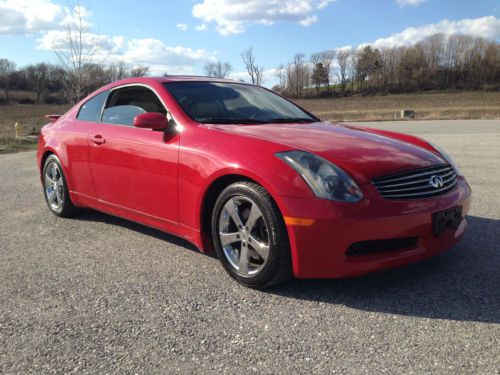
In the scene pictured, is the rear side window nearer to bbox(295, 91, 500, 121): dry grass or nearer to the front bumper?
the front bumper

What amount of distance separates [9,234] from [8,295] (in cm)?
171

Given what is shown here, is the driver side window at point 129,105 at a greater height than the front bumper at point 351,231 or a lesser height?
greater

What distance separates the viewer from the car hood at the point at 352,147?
2977 mm

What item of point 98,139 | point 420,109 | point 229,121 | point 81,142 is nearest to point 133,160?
point 98,139

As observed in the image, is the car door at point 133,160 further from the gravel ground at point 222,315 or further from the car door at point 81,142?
the gravel ground at point 222,315

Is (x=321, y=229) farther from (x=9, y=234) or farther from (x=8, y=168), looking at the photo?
(x=8, y=168)

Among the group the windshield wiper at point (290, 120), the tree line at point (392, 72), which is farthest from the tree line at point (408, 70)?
the windshield wiper at point (290, 120)

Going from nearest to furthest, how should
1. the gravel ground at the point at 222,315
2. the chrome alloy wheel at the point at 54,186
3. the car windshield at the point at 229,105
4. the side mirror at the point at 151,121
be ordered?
the gravel ground at the point at 222,315, the side mirror at the point at 151,121, the car windshield at the point at 229,105, the chrome alloy wheel at the point at 54,186

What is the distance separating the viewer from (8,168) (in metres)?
10.1

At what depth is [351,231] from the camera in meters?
2.76

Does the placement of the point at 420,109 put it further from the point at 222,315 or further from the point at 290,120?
the point at 222,315

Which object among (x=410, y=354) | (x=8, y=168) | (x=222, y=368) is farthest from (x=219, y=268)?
(x=8, y=168)

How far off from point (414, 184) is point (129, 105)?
8.64ft

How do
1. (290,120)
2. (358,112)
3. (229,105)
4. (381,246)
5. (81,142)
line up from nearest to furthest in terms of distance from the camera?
1. (381,246)
2. (229,105)
3. (290,120)
4. (81,142)
5. (358,112)
